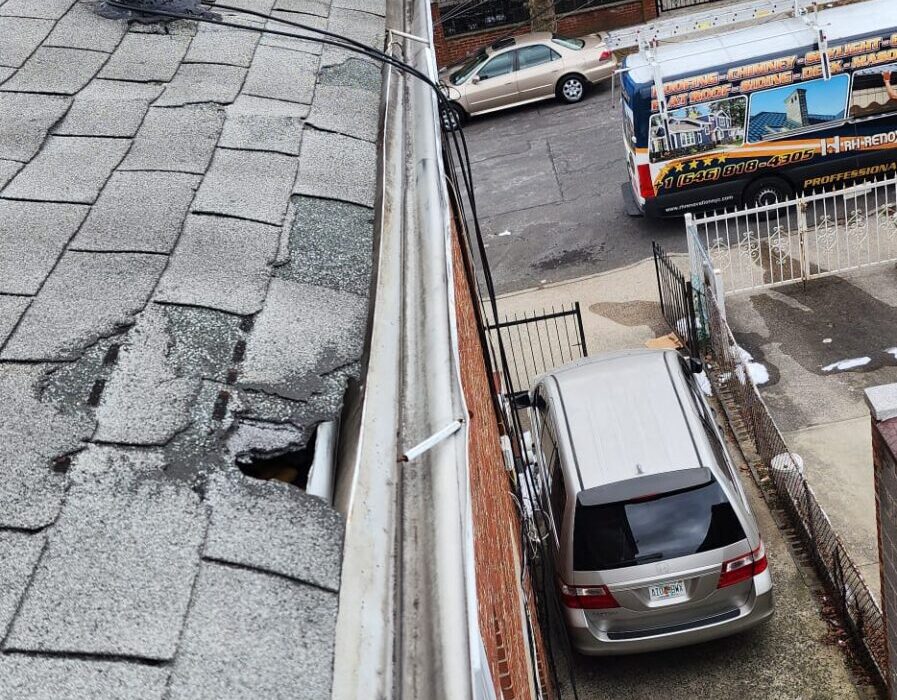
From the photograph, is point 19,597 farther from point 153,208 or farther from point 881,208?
point 881,208

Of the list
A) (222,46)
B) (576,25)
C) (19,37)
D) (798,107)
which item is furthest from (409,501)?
(576,25)

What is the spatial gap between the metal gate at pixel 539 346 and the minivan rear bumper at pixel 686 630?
4.73 meters

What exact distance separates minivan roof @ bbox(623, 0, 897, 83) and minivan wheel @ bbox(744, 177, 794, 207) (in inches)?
71.1

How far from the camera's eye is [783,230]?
14.6 meters

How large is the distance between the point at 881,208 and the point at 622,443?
8717 mm

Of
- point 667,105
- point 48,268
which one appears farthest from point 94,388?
point 667,105

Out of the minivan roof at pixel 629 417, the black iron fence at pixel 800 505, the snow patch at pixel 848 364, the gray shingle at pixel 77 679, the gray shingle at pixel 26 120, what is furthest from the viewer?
the snow patch at pixel 848 364

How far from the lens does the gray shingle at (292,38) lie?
6.04 metres

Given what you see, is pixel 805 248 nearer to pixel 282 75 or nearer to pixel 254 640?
pixel 282 75

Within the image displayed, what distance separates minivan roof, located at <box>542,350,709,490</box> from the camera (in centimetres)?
747

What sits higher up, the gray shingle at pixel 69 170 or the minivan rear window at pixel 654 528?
the gray shingle at pixel 69 170

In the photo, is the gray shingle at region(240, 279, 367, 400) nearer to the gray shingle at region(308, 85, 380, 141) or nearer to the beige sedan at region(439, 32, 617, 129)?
the gray shingle at region(308, 85, 380, 141)

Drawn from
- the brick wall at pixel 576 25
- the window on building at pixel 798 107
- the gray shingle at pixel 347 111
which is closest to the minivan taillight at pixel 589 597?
the gray shingle at pixel 347 111

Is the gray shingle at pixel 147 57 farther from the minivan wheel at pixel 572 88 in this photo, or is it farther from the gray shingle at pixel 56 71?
the minivan wheel at pixel 572 88
